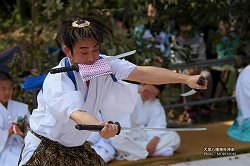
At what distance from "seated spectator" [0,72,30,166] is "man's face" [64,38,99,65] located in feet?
6.17

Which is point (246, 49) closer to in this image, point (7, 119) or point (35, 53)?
point (35, 53)

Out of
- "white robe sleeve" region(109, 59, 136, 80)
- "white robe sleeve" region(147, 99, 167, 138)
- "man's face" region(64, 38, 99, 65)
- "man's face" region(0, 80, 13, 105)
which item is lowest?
"white robe sleeve" region(147, 99, 167, 138)

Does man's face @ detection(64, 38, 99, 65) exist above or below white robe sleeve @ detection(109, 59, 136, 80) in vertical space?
above

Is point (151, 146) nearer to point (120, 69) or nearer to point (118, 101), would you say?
point (118, 101)

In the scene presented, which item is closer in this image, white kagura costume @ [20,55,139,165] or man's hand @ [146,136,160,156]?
white kagura costume @ [20,55,139,165]

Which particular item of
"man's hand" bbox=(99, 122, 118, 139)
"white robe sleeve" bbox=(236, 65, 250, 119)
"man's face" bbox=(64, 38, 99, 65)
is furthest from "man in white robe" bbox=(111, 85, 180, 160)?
"man's hand" bbox=(99, 122, 118, 139)

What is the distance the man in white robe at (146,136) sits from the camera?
5.20 m

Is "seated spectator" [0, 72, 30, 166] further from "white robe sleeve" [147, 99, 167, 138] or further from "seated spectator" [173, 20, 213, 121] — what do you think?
"seated spectator" [173, 20, 213, 121]

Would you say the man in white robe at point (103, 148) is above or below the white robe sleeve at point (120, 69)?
below

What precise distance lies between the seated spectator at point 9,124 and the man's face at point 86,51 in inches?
74.0

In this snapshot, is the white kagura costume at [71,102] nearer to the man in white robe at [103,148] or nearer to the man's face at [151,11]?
the man in white robe at [103,148]

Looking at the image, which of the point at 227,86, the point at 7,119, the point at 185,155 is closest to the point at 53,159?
the point at 7,119

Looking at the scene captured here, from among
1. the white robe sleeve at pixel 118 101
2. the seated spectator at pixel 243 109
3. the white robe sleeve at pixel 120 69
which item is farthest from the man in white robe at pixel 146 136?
the white robe sleeve at pixel 120 69

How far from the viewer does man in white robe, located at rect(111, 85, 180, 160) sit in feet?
17.1
